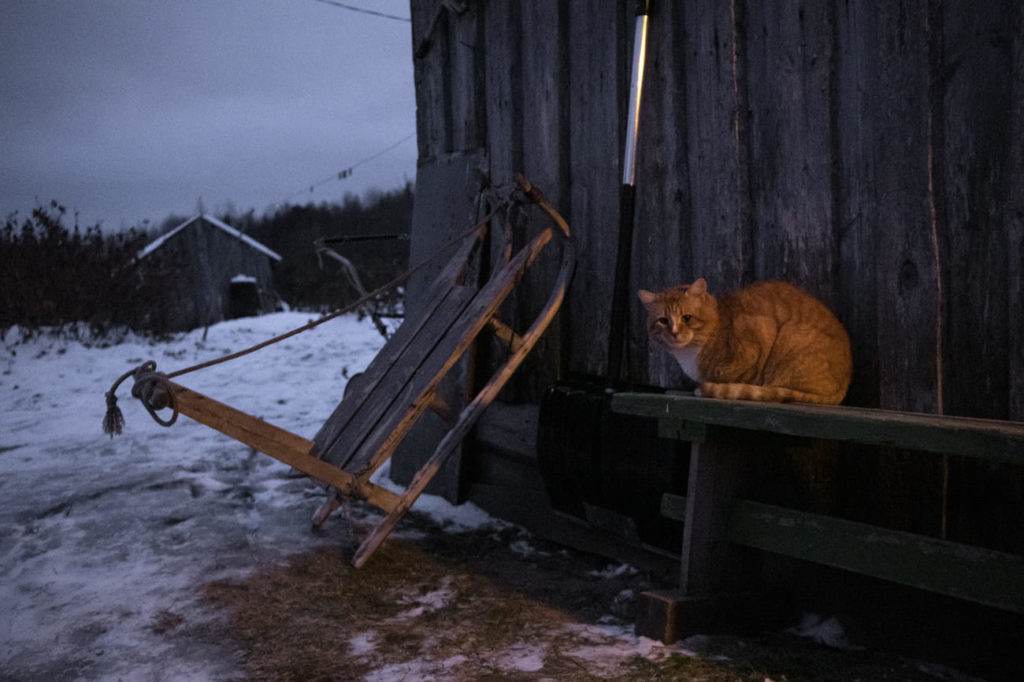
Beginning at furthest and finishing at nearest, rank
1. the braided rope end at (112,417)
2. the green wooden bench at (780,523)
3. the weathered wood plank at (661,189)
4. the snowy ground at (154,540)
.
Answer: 1. the weathered wood plank at (661,189)
2. the braided rope end at (112,417)
3. the snowy ground at (154,540)
4. the green wooden bench at (780,523)

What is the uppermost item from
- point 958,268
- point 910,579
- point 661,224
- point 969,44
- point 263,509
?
point 969,44

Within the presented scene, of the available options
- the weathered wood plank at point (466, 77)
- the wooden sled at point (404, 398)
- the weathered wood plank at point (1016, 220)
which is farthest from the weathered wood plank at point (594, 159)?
the weathered wood plank at point (1016, 220)

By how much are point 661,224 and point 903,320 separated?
3.90 feet

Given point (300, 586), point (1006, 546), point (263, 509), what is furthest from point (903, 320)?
point (263, 509)

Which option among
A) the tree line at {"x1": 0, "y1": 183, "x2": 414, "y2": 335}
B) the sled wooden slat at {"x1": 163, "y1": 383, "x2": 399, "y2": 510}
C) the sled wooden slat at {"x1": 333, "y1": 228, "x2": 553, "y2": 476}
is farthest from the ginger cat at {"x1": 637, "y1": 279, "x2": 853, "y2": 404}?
the tree line at {"x1": 0, "y1": 183, "x2": 414, "y2": 335}

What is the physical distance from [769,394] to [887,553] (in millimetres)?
554

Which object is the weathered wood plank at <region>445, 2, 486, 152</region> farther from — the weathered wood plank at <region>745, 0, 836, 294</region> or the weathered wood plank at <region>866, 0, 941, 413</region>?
the weathered wood plank at <region>866, 0, 941, 413</region>

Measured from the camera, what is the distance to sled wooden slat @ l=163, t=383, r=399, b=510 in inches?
118

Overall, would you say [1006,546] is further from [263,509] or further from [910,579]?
[263,509]

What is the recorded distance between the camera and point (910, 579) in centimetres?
209

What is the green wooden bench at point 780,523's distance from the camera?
184cm

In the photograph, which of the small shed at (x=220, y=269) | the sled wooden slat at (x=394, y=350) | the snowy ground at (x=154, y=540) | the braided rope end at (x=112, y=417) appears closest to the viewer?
the snowy ground at (x=154, y=540)

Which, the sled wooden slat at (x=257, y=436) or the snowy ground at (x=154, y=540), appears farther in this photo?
the sled wooden slat at (x=257, y=436)

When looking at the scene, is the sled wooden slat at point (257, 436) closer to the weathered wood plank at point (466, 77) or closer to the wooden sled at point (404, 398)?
the wooden sled at point (404, 398)
